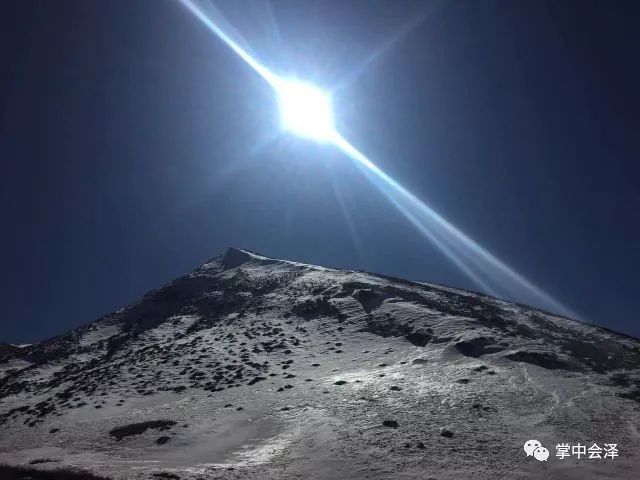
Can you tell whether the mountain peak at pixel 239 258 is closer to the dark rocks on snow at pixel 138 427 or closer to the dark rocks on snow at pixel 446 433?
the dark rocks on snow at pixel 138 427

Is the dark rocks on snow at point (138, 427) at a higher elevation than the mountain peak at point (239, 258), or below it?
below

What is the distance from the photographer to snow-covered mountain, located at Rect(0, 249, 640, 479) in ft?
61.3

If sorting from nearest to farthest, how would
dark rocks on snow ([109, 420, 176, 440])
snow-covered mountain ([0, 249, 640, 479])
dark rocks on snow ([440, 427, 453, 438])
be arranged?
1. snow-covered mountain ([0, 249, 640, 479])
2. dark rocks on snow ([440, 427, 453, 438])
3. dark rocks on snow ([109, 420, 176, 440])

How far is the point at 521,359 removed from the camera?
30.0 metres

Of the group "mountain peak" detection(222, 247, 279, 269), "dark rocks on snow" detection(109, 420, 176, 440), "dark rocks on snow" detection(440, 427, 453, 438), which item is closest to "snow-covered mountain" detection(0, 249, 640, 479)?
"dark rocks on snow" detection(440, 427, 453, 438)

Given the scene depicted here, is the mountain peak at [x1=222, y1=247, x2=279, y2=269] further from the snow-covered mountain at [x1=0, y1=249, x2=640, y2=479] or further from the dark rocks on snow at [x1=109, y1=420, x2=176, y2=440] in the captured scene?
the dark rocks on snow at [x1=109, y1=420, x2=176, y2=440]

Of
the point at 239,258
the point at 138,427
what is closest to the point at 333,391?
Answer: the point at 138,427

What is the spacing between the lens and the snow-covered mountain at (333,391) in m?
18.7

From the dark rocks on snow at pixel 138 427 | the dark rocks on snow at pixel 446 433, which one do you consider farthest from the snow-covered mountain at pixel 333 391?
the dark rocks on snow at pixel 138 427

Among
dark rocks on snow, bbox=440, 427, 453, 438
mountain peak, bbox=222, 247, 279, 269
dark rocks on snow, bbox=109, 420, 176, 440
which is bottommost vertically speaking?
dark rocks on snow, bbox=440, 427, 453, 438

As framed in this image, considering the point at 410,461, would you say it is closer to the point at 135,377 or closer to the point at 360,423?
the point at 360,423

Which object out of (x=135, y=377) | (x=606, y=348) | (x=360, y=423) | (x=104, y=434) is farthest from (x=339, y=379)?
(x=606, y=348)

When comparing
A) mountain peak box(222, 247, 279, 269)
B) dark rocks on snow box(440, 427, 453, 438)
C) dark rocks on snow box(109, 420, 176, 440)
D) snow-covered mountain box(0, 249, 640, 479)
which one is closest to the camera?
snow-covered mountain box(0, 249, 640, 479)

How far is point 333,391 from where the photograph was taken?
1085 inches
